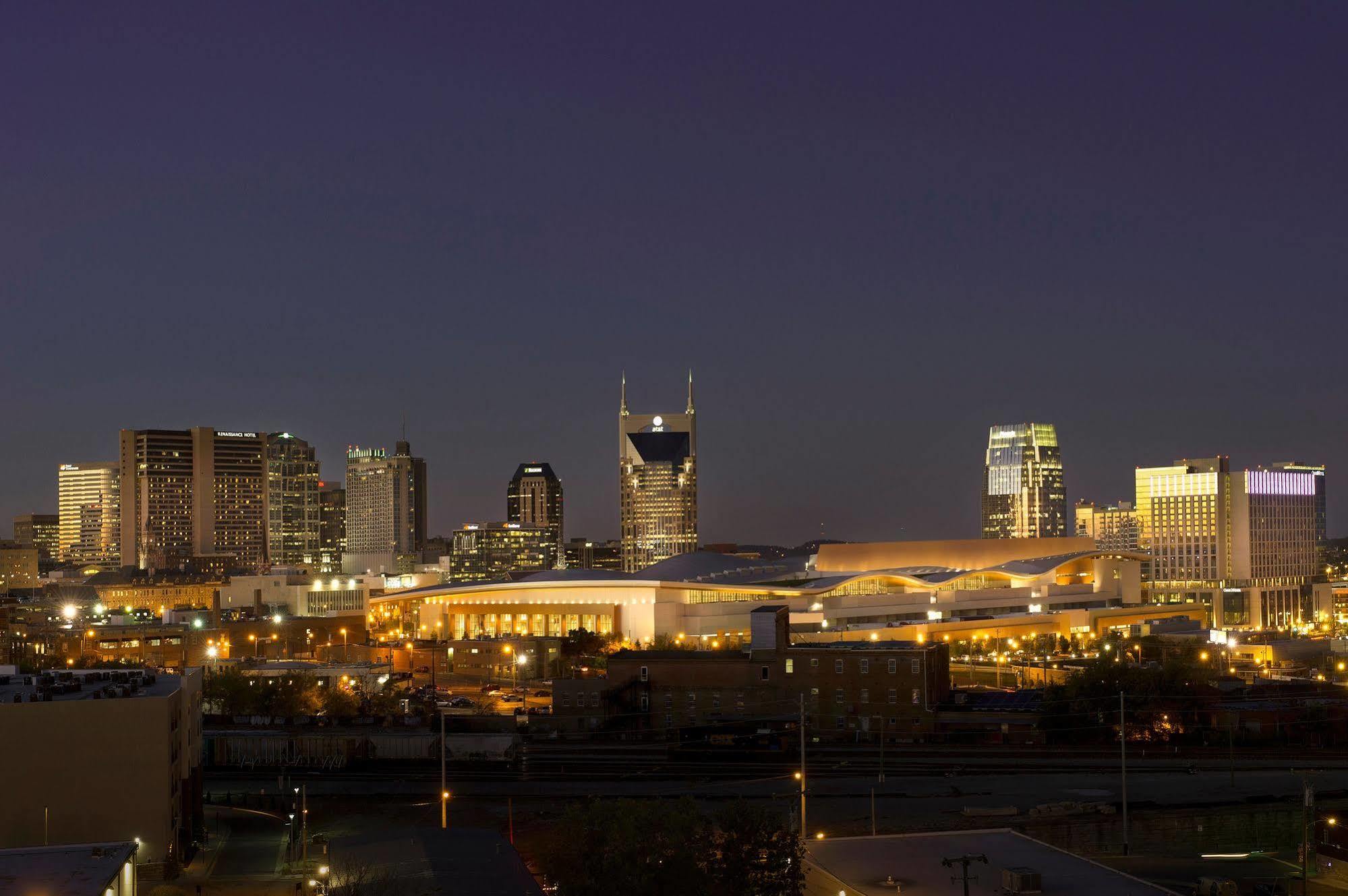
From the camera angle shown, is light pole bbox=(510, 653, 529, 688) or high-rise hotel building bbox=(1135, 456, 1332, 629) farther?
high-rise hotel building bbox=(1135, 456, 1332, 629)

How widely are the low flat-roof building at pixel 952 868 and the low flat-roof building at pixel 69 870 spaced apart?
11708 millimetres

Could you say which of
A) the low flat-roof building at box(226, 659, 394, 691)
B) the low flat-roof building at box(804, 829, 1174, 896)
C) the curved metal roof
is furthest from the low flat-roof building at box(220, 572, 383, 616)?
the low flat-roof building at box(804, 829, 1174, 896)

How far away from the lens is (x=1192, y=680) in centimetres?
5884

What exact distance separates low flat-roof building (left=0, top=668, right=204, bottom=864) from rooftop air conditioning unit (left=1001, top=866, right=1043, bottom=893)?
17.2 metres

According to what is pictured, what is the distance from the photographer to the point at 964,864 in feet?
83.9

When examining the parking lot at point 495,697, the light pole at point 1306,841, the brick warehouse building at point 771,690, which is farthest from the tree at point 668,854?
the parking lot at point 495,697

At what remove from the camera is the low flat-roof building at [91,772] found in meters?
33.8

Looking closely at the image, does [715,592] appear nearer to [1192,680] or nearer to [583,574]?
[583,574]

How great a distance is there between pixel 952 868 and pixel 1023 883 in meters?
2.42

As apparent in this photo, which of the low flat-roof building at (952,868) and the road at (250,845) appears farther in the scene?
the road at (250,845)

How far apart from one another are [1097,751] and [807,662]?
33.7ft

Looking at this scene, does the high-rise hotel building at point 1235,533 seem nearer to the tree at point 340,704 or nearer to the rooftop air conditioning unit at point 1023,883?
the tree at point 340,704

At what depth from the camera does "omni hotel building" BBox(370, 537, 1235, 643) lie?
327 feet

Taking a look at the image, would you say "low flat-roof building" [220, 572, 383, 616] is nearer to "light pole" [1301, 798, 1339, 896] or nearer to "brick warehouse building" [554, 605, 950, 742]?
"brick warehouse building" [554, 605, 950, 742]
